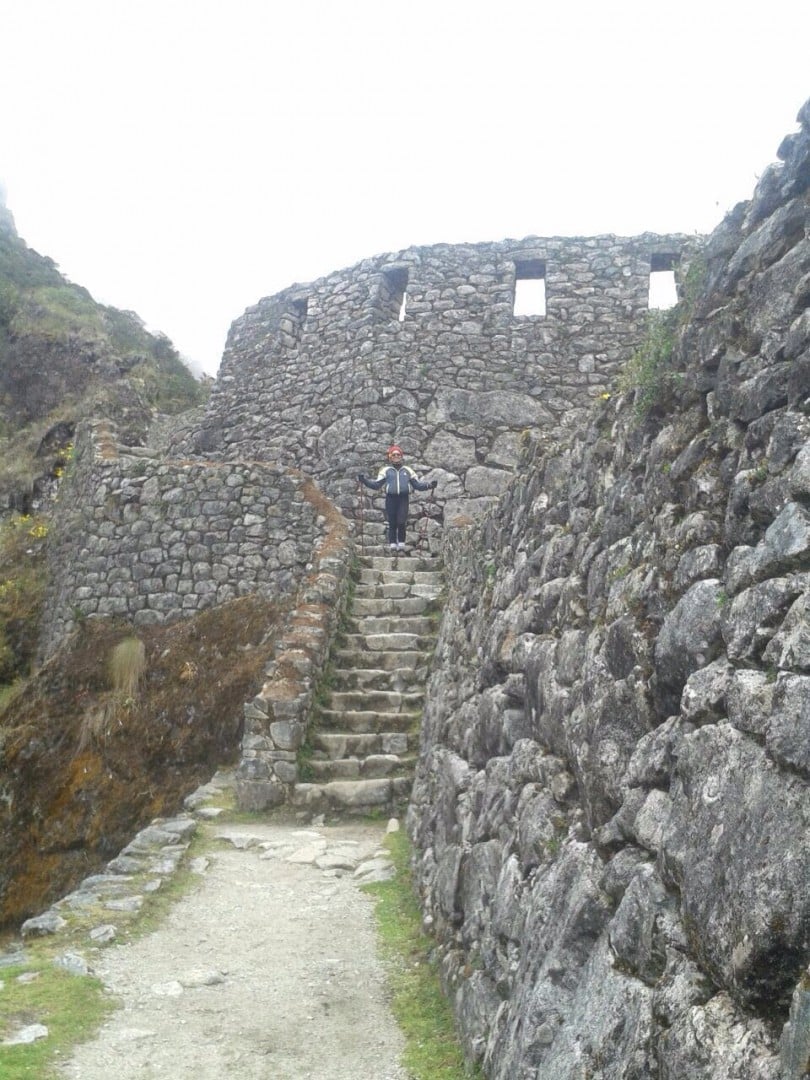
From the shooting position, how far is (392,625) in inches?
449

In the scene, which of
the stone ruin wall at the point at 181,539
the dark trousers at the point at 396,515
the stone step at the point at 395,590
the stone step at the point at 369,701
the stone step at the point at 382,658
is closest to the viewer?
the stone step at the point at 369,701

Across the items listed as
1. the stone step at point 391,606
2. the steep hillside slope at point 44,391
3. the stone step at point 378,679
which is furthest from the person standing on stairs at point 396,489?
the steep hillside slope at point 44,391

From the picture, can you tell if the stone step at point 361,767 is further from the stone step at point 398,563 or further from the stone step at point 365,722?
the stone step at point 398,563

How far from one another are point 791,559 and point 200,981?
4.22m

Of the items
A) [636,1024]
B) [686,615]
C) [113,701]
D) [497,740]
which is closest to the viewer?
[636,1024]

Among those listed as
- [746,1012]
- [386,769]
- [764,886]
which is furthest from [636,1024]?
[386,769]

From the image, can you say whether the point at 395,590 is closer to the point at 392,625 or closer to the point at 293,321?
the point at 392,625

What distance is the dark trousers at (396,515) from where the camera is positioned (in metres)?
13.2

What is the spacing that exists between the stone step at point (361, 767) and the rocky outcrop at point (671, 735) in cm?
394

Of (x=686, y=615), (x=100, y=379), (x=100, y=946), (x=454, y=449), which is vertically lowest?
(x=100, y=946)

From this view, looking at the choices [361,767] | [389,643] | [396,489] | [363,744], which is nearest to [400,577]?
[396,489]

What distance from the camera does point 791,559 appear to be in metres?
2.53

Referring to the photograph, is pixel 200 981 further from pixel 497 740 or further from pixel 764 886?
pixel 764 886

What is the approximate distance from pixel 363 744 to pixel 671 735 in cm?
701
